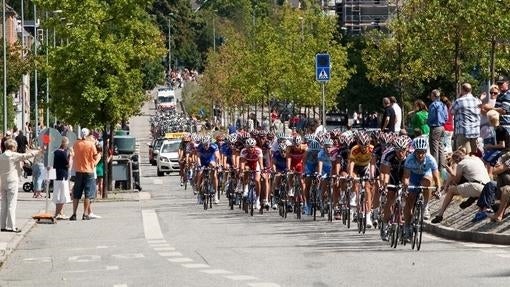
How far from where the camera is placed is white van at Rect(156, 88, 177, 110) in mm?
151363

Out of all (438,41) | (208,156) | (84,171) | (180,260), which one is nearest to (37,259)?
(180,260)

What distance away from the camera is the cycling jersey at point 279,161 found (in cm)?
3418

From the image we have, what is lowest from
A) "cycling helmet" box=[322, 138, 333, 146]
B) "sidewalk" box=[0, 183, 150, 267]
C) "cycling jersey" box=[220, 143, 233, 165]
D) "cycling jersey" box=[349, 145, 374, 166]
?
"sidewalk" box=[0, 183, 150, 267]

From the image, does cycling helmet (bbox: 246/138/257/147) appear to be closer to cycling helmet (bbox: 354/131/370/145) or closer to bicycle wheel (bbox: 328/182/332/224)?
bicycle wheel (bbox: 328/182/332/224)

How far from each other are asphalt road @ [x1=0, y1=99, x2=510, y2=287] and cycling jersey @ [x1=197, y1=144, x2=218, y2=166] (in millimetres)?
4693

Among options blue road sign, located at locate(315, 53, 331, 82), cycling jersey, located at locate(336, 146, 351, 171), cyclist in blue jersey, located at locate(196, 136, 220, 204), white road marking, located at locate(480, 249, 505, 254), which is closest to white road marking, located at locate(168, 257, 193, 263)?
white road marking, located at locate(480, 249, 505, 254)

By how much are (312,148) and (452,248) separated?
8660 mm

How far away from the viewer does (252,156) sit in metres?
34.7

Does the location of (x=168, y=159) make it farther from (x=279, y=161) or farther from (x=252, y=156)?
(x=279, y=161)

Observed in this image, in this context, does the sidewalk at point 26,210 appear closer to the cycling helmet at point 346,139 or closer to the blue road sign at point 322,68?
the cycling helmet at point 346,139

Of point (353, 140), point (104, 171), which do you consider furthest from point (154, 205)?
point (353, 140)

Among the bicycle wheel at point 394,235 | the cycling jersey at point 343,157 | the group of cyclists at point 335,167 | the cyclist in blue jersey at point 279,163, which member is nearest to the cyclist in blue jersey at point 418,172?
the group of cyclists at point 335,167

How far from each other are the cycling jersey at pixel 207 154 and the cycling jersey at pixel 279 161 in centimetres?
432

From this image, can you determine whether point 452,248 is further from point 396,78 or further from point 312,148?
point 396,78
